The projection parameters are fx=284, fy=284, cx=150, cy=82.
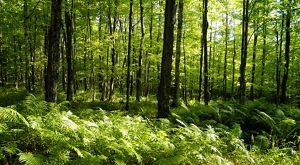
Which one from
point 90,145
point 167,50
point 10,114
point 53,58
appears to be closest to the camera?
point 10,114

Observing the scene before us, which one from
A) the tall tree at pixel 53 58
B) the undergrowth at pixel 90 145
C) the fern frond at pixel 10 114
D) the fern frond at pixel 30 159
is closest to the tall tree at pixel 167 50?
the undergrowth at pixel 90 145

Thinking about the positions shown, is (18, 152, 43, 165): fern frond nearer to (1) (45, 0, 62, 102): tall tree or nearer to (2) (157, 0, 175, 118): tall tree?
(2) (157, 0, 175, 118): tall tree

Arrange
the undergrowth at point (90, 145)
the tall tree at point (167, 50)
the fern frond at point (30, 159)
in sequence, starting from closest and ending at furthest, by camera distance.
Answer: the fern frond at point (30, 159) → the undergrowth at point (90, 145) → the tall tree at point (167, 50)

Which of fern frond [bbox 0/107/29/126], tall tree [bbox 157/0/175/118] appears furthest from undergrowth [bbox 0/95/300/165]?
tall tree [bbox 157/0/175/118]

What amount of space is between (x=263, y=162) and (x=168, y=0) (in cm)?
616

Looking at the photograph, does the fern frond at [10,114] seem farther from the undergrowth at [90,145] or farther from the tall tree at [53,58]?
the tall tree at [53,58]

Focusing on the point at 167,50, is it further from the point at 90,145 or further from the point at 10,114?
the point at 10,114

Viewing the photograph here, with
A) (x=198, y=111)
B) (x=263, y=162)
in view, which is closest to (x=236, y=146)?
(x=263, y=162)

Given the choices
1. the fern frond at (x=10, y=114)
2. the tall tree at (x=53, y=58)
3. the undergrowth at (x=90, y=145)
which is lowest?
the undergrowth at (x=90, y=145)

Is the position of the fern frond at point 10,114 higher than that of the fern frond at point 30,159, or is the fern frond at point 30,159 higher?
the fern frond at point 10,114

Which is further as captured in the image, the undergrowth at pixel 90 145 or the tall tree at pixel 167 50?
the tall tree at pixel 167 50

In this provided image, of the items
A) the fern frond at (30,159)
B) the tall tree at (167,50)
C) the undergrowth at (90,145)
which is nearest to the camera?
the fern frond at (30,159)

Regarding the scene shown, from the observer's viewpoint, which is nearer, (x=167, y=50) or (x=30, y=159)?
(x=30, y=159)

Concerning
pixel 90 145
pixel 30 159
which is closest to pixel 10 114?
pixel 30 159
